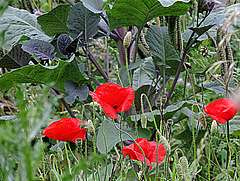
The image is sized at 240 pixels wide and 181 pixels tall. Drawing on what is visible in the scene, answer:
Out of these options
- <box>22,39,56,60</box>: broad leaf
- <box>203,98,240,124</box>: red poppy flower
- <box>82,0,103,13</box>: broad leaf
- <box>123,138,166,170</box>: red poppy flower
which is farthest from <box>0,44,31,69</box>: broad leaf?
<box>203,98,240,124</box>: red poppy flower

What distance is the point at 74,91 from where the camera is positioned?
35.2 inches

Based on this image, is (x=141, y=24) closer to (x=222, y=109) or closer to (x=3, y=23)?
(x=222, y=109)

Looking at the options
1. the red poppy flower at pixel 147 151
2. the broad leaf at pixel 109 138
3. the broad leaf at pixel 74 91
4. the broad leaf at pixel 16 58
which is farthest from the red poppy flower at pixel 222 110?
the broad leaf at pixel 16 58

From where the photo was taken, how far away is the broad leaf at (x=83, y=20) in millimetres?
889

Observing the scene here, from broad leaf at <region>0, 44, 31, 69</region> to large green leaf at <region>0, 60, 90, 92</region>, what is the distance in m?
0.10

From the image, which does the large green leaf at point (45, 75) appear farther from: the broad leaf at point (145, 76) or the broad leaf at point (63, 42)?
the broad leaf at point (145, 76)

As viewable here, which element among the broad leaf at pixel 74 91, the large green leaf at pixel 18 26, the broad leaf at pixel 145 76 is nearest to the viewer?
the broad leaf at pixel 74 91

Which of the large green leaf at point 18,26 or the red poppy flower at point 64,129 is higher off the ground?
the large green leaf at point 18,26

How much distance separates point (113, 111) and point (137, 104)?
439mm

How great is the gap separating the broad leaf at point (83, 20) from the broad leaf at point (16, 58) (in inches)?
7.2

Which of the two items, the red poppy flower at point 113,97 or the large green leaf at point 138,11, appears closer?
the red poppy flower at point 113,97

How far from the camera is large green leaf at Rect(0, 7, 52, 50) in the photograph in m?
0.98

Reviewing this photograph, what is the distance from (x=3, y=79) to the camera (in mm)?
788

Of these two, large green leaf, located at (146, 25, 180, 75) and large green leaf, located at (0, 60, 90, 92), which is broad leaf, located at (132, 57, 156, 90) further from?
large green leaf, located at (0, 60, 90, 92)
